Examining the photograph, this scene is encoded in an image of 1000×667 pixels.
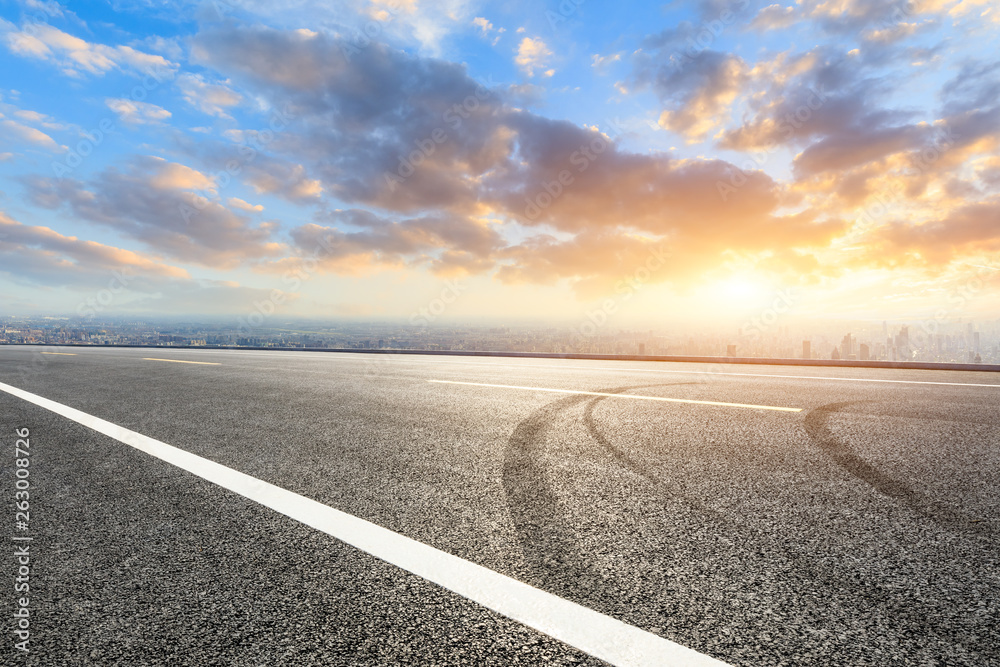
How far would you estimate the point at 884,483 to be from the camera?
291cm

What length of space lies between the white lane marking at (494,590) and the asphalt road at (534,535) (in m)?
0.05

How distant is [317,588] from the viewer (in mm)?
1816

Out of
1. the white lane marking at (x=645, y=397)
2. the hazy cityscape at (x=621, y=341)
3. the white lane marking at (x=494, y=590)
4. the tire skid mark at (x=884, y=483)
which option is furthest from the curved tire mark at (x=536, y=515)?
the hazy cityscape at (x=621, y=341)

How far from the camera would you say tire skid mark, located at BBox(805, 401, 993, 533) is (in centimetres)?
235

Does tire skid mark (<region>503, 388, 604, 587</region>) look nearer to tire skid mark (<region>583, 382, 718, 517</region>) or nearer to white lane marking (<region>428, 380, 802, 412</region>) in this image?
tire skid mark (<region>583, 382, 718, 517</region>)

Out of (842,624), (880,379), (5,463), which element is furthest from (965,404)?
(5,463)

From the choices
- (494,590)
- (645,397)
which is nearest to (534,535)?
(494,590)

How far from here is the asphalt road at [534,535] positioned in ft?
4.99

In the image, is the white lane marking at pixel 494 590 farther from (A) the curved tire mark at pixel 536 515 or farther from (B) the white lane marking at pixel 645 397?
(B) the white lane marking at pixel 645 397

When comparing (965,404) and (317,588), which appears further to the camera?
(965,404)

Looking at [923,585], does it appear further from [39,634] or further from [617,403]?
[617,403]

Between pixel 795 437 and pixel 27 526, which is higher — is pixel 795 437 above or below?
above

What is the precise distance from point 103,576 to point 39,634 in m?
0.37

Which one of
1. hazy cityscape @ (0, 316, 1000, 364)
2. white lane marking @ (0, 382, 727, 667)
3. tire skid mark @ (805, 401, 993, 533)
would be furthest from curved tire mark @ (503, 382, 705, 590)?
hazy cityscape @ (0, 316, 1000, 364)
